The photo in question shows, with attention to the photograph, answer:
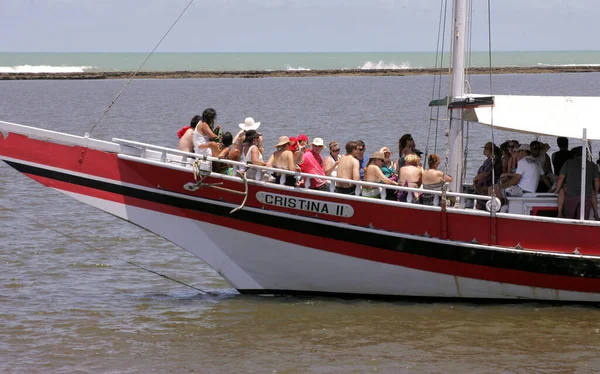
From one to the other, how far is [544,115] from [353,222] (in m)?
2.61

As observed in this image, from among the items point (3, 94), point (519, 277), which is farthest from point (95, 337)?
point (3, 94)

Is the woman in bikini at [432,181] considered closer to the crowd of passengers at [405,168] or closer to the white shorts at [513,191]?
the crowd of passengers at [405,168]

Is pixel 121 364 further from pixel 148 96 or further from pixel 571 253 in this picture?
pixel 148 96

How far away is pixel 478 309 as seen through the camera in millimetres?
12648

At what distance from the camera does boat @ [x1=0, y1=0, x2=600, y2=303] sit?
1207cm

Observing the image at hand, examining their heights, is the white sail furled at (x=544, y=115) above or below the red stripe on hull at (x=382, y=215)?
above

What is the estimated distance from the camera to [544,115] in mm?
12383

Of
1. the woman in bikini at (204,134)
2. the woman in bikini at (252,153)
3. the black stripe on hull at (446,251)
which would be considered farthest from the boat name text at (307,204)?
the woman in bikini at (204,134)

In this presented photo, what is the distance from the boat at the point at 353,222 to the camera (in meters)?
12.1

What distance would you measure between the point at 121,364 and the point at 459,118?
5.01 m

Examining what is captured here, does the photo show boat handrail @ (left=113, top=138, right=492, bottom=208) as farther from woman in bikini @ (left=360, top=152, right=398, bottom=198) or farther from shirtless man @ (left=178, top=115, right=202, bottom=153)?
shirtless man @ (left=178, top=115, right=202, bottom=153)

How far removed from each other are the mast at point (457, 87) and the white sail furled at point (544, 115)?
24cm

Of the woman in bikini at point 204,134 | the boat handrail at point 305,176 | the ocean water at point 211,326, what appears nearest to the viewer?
the ocean water at point 211,326

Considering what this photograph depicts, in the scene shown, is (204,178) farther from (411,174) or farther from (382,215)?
(411,174)
